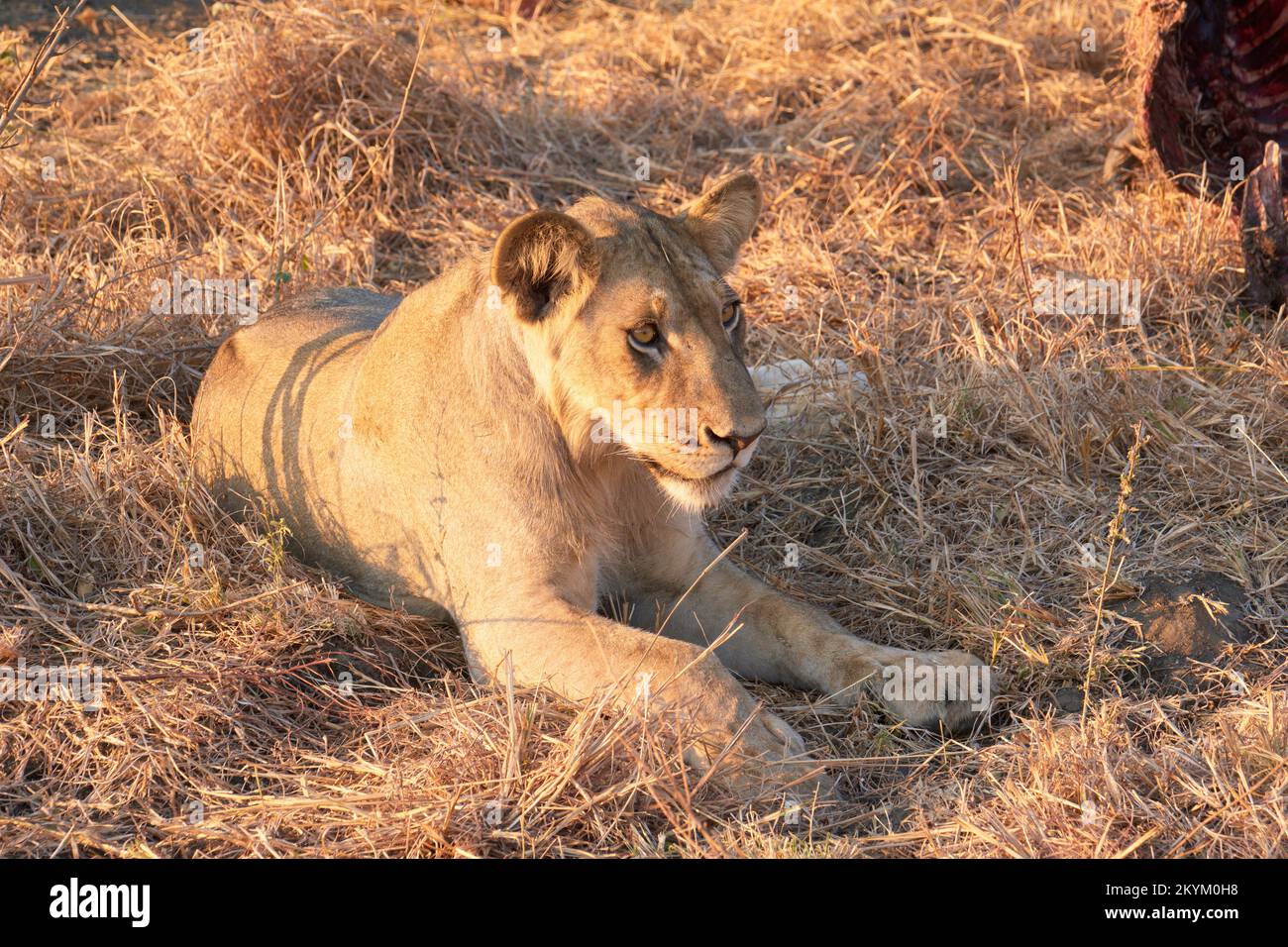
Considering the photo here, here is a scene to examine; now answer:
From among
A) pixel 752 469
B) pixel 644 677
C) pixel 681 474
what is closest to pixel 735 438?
pixel 681 474

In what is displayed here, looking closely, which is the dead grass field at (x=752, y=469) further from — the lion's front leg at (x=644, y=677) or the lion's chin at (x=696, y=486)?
the lion's chin at (x=696, y=486)

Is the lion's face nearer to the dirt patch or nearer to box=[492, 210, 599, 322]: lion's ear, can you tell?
box=[492, 210, 599, 322]: lion's ear

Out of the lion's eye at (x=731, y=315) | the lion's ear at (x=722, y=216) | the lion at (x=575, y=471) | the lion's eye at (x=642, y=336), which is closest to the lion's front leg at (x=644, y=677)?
the lion at (x=575, y=471)

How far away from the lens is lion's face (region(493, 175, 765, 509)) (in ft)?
12.2

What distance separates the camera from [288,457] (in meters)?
4.73

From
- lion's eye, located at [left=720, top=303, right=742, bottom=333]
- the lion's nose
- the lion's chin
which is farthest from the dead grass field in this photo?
lion's eye, located at [left=720, top=303, right=742, bottom=333]

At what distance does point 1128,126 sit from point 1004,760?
4.40 m

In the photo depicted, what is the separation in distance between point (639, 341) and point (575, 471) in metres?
0.48

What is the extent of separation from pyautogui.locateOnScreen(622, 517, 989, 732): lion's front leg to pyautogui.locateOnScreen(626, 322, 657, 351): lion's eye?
773 millimetres

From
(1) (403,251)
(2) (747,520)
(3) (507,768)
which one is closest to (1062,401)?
(2) (747,520)

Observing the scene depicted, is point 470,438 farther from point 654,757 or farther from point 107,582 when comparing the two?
point 107,582

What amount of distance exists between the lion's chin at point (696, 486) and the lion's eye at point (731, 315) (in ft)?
1.36

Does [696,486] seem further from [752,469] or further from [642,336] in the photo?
[752,469]

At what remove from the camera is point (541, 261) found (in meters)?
3.73
